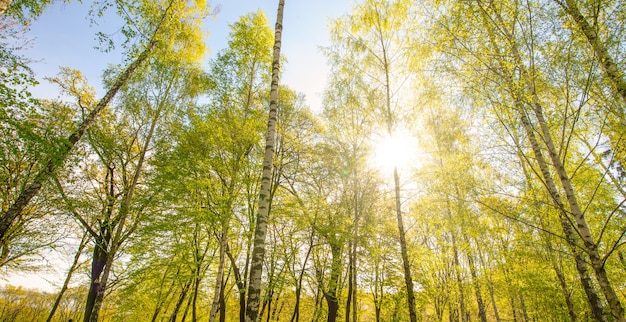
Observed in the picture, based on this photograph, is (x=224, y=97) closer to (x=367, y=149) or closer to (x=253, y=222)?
(x=253, y=222)

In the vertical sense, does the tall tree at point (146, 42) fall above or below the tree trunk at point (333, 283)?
above

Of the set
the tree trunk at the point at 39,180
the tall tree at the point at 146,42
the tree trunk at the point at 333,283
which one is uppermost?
the tall tree at the point at 146,42

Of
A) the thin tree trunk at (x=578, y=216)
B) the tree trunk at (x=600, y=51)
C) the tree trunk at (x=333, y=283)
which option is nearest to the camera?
the thin tree trunk at (x=578, y=216)

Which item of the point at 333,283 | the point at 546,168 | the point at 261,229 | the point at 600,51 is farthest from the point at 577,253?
the point at 333,283

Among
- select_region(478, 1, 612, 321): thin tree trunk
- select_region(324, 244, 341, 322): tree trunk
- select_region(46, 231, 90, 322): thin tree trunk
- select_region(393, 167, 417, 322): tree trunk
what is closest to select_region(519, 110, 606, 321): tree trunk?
select_region(478, 1, 612, 321): thin tree trunk

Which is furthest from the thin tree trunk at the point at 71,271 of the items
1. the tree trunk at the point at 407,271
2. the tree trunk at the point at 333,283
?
the tree trunk at the point at 407,271

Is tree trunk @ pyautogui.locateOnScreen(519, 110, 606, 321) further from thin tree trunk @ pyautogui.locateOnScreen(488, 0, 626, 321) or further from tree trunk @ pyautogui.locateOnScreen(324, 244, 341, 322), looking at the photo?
tree trunk @ pyautogui.locateOnScreen(324, 244, 341, 322)

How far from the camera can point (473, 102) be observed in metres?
5.97

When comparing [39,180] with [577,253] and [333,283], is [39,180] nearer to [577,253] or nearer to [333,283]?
[333,283]

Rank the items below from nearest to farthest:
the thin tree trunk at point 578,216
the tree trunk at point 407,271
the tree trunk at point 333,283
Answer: the thin tree trunk at point 578,216 < the tree trunk at point 407,271 < the tree trunk at point 333,283

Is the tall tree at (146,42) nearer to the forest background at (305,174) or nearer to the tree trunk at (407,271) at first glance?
the forest background at (305,174)

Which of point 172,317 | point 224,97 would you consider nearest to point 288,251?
point 224,97

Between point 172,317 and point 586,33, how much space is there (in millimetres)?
22067

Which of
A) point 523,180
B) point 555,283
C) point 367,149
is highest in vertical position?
point 367,149
